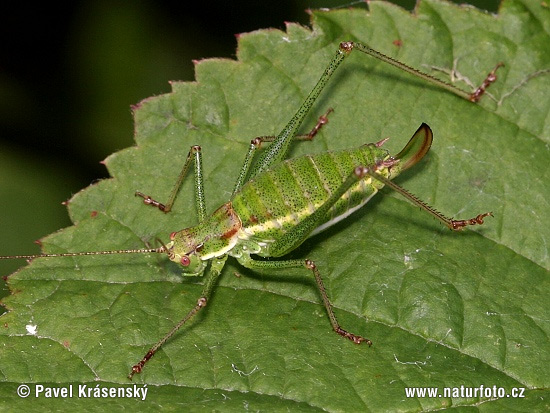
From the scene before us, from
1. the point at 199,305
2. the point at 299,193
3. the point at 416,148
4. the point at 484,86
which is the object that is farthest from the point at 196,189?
the point at 484,86

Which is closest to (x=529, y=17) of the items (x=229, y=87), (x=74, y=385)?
(x=229, y=87)

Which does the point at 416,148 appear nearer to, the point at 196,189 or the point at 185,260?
the point at 196,189

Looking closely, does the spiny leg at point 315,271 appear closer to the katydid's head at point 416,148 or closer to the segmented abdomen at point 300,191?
the segmented abdomen at point 300,191

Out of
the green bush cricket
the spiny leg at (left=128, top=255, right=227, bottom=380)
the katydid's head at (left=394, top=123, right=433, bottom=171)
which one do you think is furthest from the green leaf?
the katydid's head at (left=394, top=123, right=433, bottom=171)

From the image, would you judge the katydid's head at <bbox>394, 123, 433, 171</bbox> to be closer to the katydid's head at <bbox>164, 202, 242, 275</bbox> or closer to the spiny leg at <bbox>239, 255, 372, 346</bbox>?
the spiny leg at <bbox>239, 255, 372, 346</bbox>

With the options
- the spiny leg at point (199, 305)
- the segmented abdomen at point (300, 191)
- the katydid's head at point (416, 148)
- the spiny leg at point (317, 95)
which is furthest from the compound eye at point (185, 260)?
the katydid's head at point (416, 148)

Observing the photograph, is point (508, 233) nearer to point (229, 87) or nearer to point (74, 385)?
point (229, 87)
